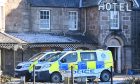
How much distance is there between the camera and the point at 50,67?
34.9 meters

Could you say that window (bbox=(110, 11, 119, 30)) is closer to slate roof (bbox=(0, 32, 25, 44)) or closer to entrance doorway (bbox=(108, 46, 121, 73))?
entrance doorway (bbox=(108, 46, 121, 73))

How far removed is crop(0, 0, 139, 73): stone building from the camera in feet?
148

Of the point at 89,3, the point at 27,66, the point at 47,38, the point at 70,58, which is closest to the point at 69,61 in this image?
the point at 70,58

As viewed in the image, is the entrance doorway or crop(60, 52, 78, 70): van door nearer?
crop(60, 52, 78, 70): van door

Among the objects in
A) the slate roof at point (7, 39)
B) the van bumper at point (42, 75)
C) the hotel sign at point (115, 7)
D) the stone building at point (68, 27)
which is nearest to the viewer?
the van bumper at point (42, 75)

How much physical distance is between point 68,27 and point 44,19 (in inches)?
93.7

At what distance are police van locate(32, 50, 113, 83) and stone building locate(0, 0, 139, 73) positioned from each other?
835cm

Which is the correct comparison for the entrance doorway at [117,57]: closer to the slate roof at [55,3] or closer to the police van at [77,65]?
the slate roof at [55,3]

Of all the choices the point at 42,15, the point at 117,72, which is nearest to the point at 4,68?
the point at 42,15

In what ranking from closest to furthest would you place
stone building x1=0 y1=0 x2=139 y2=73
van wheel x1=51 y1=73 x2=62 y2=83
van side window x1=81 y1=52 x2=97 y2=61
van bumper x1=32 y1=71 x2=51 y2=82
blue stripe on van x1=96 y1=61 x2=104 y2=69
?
van bumper x1=32 y1=71 x2=51 y2=82
van wheel x1=51 y1=73 x2=62 y2=83
van side window x1=81 y1=52 x2=97 y2=61
blue stripe on van x1=96 y1=61 x2=104 y2=69
stone building x1=0 y1=0 x2=139 y2=73

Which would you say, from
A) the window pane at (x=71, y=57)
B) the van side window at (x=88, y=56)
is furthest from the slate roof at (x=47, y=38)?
the window pane at (x=71, y=57)

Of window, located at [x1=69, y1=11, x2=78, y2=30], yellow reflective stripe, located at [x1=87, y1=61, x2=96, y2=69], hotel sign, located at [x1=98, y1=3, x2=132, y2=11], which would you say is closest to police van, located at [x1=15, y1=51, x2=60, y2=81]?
yellow reflective stripe, located at [x1=87, y1=61, x2=96, y2=69]

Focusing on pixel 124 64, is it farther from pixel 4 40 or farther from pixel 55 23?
pixel 4 40

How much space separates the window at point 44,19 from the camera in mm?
47406
